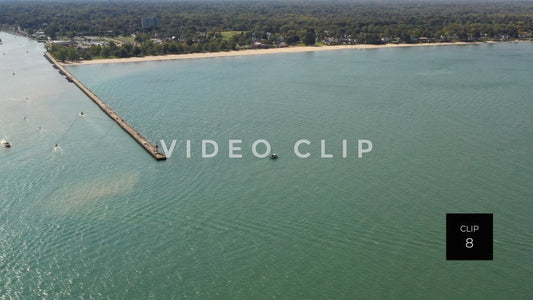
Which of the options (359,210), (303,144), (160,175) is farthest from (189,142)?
(359,210)

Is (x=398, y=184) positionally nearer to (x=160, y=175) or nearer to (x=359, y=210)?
(x=359, y=210)

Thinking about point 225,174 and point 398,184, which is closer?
point 398,184

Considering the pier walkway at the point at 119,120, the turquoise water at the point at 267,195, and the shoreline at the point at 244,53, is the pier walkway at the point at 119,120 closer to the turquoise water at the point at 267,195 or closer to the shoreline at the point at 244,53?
the turquoise water at the point at 267,195

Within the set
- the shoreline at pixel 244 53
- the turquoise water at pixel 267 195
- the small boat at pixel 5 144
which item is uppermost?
the shoreline at pixel 244 53

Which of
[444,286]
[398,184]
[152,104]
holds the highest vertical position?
[152,104]

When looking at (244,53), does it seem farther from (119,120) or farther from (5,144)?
(5,144)

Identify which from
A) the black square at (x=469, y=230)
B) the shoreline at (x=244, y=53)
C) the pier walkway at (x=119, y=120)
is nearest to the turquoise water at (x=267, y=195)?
the pier walkway at (x=119, y=120)

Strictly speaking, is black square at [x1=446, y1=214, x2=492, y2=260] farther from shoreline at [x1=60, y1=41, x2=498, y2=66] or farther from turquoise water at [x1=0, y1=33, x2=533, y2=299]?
shoreline at [x1=60, y1=41, x2=498, y2=66]

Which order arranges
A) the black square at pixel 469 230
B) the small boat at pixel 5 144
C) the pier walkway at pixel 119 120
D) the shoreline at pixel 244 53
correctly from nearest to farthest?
the black square at pixel 469 230 < the pier walkway at pixel 119 120 < the small boat at pixel 5 144 < the shoreline at pixel 244 53
